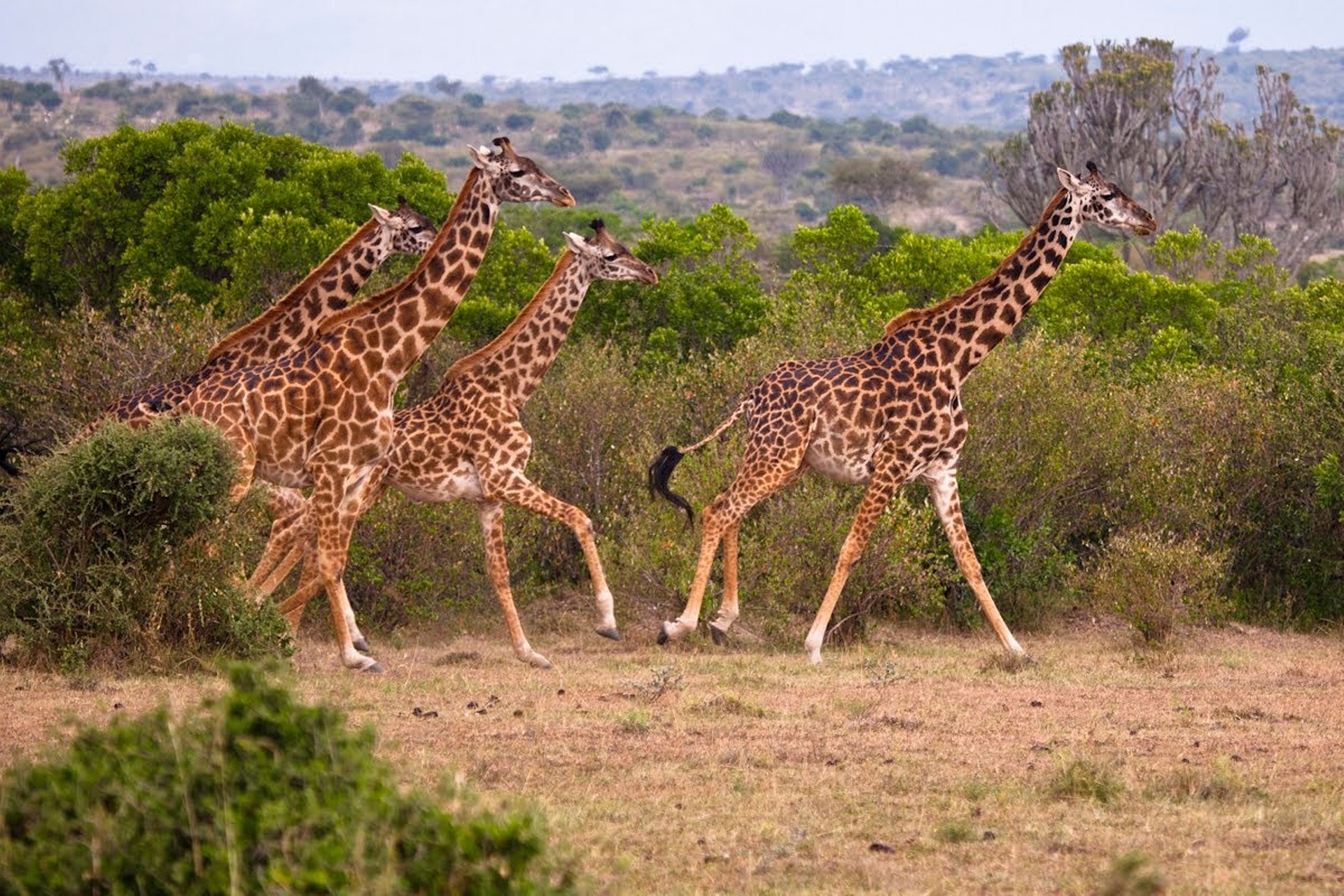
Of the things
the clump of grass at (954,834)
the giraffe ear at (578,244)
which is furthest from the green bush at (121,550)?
the clump of grass at (954,834)

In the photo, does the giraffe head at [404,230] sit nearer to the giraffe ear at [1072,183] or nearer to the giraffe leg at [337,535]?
the giraffe leg at [337,535]

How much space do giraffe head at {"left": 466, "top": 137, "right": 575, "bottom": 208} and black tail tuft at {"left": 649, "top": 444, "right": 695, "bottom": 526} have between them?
7.30ft

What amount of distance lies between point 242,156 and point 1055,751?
586 inches

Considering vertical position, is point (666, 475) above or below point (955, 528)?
above

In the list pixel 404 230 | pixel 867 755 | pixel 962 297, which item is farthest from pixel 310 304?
pixel 867 755

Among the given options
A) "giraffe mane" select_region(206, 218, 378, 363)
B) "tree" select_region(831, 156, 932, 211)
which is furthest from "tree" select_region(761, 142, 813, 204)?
"giraffe mane" select_region(206, 218, 378, 363)

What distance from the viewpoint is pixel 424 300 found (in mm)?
11344

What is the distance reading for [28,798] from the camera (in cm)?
501

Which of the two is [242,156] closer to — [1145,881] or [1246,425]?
[1246,425]

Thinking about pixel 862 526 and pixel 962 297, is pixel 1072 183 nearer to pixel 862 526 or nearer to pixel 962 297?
pixel 962 297

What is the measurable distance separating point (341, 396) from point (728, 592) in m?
3.41

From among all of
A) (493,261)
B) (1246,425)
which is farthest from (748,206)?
(1246,425)

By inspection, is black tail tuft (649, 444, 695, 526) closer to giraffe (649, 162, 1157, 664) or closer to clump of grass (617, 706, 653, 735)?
giraffe (649, 162, 1157, 664)

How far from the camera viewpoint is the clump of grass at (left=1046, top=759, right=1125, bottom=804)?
7.48 meters
